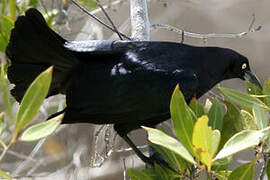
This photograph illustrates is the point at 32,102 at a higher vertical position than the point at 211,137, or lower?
higher

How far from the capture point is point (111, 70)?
247 centimetres

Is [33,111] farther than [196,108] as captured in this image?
No

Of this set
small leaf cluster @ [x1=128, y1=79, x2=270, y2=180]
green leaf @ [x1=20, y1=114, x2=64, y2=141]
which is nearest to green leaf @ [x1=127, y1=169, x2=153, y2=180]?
small leaf cluster @ [x1=128, y1=79, x2=270, y2=180]

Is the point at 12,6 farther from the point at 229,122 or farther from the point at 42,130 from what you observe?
the point at 229,122

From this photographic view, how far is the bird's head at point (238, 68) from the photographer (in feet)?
8.79

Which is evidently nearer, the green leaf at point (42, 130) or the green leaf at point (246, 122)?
the green leaf at point (42, 130)

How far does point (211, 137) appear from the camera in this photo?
5.07ft

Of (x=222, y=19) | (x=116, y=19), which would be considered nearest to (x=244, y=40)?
(x=222, y=19)

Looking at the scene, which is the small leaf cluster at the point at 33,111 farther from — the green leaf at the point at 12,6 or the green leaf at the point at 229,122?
the green leaf at the point at 229,122

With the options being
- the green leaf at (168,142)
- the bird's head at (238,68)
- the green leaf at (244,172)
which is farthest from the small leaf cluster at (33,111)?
the bird's head at (238,68)

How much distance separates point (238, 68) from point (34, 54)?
1.09 m

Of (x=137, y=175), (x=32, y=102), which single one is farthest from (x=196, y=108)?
(x=32, y=102)

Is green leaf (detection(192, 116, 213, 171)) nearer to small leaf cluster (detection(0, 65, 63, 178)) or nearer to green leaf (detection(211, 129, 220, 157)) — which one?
green leaf (detection(211, 129, 220, 157))

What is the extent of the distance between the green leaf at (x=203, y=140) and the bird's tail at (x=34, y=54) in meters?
1.03
